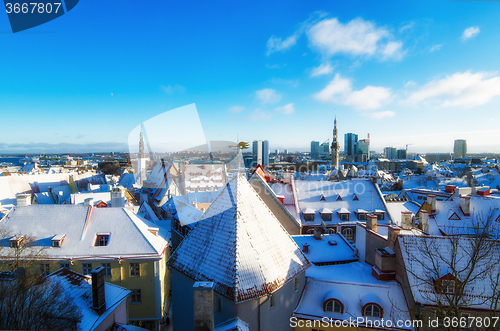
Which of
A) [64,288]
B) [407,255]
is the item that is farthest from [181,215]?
[407,255]

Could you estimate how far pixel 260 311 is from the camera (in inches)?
393

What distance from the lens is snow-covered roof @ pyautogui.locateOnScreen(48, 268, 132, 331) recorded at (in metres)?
9.83

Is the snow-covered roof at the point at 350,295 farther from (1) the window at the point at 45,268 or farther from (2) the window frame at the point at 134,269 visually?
(1) the window at the point at 45,268

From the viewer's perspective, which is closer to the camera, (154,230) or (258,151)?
(154,230)

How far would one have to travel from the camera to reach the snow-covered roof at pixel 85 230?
53.6 ft

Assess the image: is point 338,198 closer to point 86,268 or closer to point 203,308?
point 203,308

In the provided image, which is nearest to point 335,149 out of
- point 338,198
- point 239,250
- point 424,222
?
point 338,198

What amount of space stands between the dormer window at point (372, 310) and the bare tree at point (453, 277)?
1.47 metres

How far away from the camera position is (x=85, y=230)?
1736 centimetres

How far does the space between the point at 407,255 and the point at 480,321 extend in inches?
131

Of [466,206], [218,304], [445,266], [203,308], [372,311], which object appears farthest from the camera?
[466,206]

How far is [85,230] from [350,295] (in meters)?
17.1

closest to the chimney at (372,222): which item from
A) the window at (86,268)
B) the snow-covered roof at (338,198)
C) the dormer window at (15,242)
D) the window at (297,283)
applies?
the window at (297,283)

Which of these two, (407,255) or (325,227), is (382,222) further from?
(407,255)
